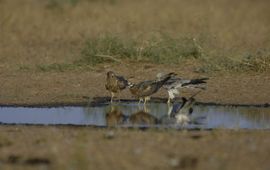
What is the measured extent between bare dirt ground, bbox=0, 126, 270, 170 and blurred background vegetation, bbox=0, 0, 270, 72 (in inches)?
251

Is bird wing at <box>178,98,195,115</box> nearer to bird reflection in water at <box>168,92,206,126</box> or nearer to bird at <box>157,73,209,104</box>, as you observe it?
bird reflection in water at <box>168,92,206,126</box>

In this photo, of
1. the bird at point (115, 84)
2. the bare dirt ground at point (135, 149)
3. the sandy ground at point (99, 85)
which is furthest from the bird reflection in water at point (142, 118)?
the sandy ground at point (99, 85)

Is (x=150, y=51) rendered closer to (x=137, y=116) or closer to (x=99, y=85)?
(x=99, y=85)

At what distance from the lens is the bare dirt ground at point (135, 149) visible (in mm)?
8367

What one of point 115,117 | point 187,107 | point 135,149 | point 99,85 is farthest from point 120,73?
point 135,149

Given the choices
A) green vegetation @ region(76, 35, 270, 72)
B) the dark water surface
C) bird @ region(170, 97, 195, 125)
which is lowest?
the dark water surface

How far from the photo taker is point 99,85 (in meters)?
15.5

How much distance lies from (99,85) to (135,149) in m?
6.66

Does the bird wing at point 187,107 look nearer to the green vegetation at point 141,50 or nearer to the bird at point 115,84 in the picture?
the bird at point 115,84

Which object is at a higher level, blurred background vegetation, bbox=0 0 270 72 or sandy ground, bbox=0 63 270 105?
blurred background vegetation, bbox=0 0 270 72

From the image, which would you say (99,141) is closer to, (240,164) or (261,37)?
(240,164)

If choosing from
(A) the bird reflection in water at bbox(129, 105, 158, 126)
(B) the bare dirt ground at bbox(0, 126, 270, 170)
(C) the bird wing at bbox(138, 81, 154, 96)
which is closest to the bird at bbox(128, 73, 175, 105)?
(C) the bird wing at bbox(138, 81, 154, 96)

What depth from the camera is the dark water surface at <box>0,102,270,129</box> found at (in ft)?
37.9

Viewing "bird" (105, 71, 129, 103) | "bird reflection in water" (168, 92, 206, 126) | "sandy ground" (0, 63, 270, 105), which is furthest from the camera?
"sandy ground" (0, 63, 270, 105)
